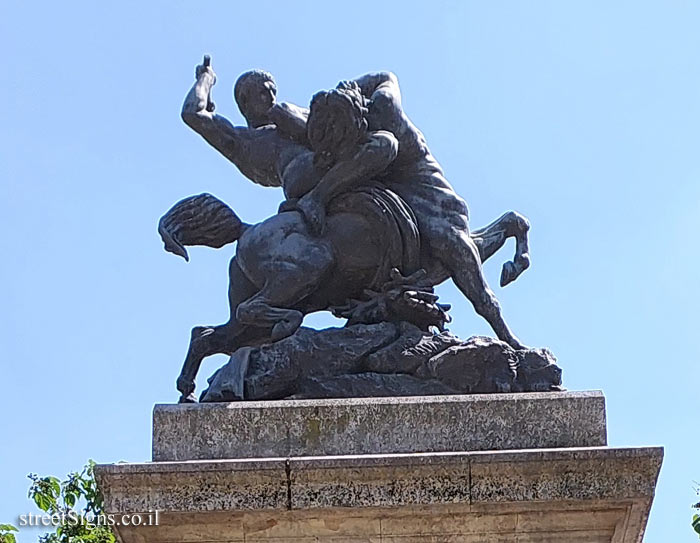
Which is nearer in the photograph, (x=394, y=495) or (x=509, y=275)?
(x=394, y=495)

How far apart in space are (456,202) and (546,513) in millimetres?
2001

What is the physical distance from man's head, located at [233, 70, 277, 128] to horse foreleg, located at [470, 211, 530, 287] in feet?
4.62

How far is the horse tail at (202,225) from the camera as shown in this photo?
7.63m

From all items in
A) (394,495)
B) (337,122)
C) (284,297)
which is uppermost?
(337,122)

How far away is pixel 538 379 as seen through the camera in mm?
6750

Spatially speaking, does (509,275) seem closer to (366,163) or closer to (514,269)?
(514,269)

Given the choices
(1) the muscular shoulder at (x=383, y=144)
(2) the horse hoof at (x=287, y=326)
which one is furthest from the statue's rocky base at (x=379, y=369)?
(1) the muscular shoulder at (x=383, y=144)

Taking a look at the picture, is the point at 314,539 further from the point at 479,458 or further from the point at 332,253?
the point at 332,253

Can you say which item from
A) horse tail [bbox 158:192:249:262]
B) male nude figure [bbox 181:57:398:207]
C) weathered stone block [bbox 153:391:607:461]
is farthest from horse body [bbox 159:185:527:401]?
weathered stone block [bbox 153:391:607:461]

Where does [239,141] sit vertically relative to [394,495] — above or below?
above

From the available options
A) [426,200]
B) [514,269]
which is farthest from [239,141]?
[514,269]

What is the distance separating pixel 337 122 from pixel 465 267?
1.04 m

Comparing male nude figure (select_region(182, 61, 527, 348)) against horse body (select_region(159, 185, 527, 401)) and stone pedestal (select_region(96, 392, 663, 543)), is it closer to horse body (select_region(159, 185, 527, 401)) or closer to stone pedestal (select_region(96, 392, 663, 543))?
horse body (select_region(159, 185, 527, 401))

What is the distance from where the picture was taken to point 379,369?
22.5ft
